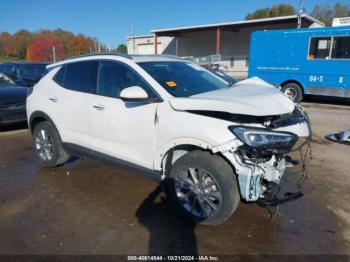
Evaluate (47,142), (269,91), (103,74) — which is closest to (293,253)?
(269,91)

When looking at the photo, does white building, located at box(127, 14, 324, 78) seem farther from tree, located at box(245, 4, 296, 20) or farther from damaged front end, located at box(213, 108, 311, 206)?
tree, located at box(245, 4, 296, 20)

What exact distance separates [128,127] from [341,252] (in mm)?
2603

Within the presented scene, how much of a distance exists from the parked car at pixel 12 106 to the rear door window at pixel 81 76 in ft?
12.8

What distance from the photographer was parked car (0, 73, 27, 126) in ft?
25.7

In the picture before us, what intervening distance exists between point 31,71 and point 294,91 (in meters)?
10.3

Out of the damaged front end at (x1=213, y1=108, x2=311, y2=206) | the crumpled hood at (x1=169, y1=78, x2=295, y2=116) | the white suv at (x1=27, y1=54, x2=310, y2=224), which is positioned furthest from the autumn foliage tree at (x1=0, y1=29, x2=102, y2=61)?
the damaged front end at (x1=213, y1=108, x2=311, y2=206)

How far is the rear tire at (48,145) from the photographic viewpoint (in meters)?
5.09

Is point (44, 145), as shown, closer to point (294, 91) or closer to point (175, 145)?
point (175, 145)

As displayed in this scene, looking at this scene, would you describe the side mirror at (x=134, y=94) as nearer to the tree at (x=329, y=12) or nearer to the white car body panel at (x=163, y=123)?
the white car body panel at (x=163, y=123)

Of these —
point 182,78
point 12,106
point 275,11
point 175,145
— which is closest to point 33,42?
point 275,11

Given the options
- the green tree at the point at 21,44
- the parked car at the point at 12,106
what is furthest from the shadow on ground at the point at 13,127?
the green tree at the point at 21,44

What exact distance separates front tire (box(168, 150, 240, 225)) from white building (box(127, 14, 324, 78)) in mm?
24527

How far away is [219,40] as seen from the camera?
34.6m

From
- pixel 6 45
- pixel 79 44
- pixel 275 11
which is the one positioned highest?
pixel 275 11
